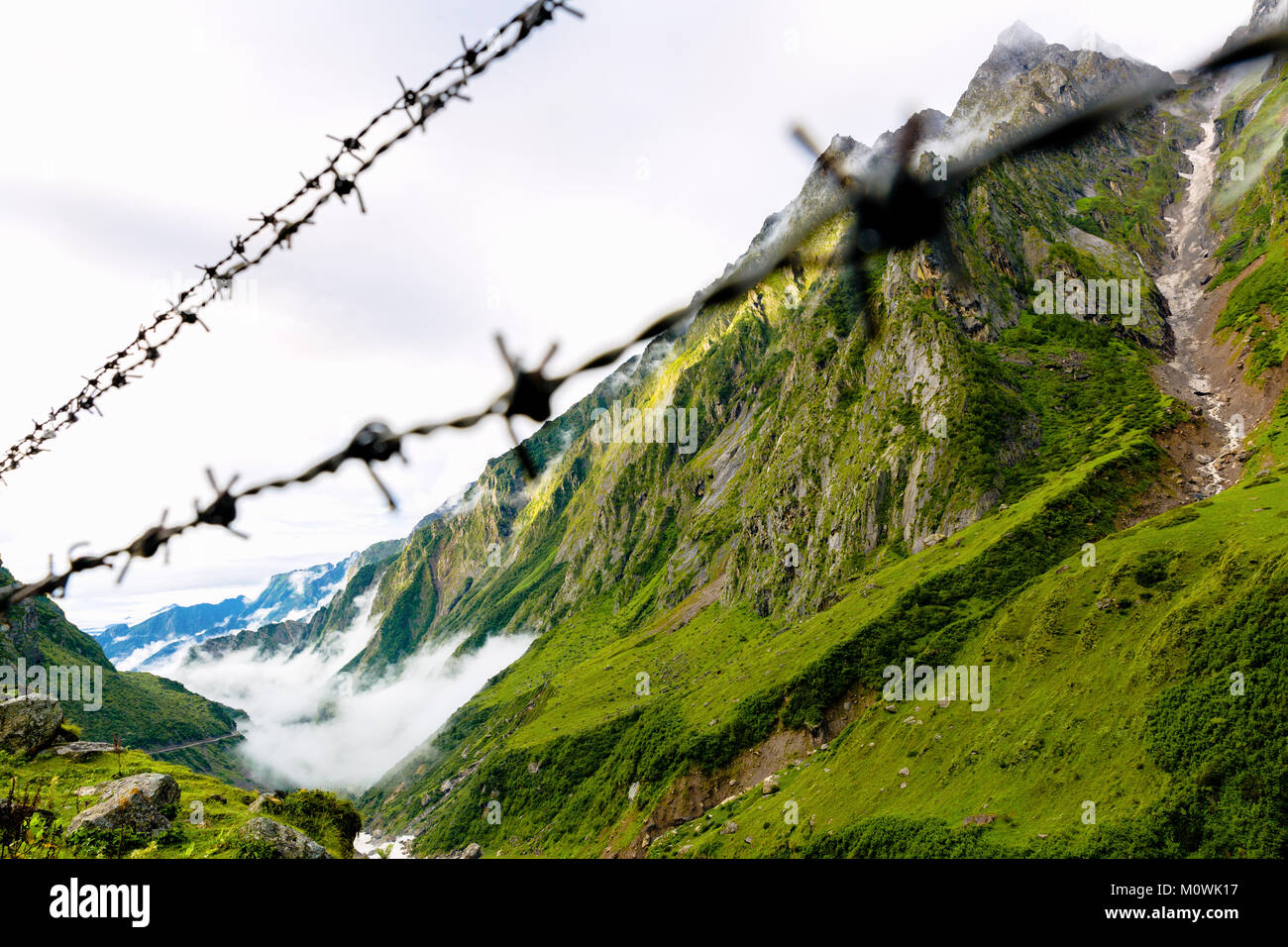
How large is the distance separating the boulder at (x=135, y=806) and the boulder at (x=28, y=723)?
14.7 meters

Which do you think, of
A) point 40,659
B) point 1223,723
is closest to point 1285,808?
point 1223,723

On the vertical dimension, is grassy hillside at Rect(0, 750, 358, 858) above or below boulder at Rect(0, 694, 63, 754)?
below

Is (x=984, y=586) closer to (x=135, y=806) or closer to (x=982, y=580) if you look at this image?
(x=982, y=580)

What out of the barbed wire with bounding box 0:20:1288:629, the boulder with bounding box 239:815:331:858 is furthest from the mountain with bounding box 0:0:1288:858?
the boulder with bounding box 239:815:331:858

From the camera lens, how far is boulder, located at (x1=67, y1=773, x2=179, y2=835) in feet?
54.2

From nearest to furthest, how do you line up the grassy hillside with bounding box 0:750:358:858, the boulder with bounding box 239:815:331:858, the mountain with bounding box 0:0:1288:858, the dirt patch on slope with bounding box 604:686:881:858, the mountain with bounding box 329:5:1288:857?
1. the grassy hillside with bounding box 0:750:358:858
2. the boulder with bounding box 239:815:331:858
3. the mountain with bounding box 0:0:1288:858
4. the mountain with bounding box 329:5:1288:857
5. the dirt patch on slope with bounding box 604:686:881:858

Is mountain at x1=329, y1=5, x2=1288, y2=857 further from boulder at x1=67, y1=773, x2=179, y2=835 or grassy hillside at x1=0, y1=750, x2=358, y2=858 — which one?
boulder at x1=67, y1=773, x2=179, y2=835

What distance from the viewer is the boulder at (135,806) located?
1652 cm

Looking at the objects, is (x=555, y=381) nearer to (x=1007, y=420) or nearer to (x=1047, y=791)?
(x=1047, y=791)

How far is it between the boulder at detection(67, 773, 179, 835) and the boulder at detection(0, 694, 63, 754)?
1465cm

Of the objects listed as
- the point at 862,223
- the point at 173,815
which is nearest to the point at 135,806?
the point at 173,815

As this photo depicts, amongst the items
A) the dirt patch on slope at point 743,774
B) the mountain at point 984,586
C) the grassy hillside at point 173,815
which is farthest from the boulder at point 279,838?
the dirt patch on slope at point 743,774

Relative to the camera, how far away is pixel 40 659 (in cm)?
18412
